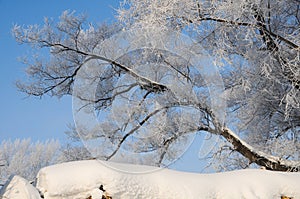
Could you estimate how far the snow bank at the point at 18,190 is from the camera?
9.88 ft

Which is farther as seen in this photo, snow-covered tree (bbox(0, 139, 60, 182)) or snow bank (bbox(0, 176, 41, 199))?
snow-covered tree (bbox(0, 139, 60, 182))

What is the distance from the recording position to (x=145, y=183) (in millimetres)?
3211

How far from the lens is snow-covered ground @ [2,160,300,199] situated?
10.1 ft

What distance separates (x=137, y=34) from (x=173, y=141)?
2.92 metres

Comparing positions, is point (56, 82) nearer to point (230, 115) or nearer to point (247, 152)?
point (230, 115)

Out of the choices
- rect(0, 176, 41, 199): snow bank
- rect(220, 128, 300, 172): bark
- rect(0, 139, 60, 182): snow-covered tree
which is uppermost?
rect(0, 139, 60, 182): snow-covered tree

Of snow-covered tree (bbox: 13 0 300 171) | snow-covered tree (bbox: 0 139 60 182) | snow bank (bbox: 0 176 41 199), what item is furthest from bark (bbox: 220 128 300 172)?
snow-covered tree (bbox: 0 139 60 182)

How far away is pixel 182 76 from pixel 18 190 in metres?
6.12

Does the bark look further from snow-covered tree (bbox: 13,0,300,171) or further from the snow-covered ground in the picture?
the snow-covered ground

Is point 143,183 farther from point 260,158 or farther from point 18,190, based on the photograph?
point 260,158

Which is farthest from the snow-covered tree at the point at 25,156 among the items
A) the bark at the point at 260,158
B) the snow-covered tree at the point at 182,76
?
the bark at the point at 260,158

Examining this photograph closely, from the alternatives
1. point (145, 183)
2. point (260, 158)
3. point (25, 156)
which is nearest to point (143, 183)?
point (145, 183)

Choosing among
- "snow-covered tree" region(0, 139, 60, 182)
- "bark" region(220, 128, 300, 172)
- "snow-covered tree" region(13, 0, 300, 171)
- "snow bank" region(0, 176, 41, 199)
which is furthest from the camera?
"snow-covered tree" region(0, 139, 60, 182)

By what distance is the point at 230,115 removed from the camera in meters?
9.70
